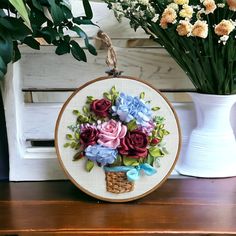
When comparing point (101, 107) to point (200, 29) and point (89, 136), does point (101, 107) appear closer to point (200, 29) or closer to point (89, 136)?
point (89, 136)

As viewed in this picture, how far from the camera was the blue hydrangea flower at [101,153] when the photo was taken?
0.76 m

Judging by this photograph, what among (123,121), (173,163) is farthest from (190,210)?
(123,121)

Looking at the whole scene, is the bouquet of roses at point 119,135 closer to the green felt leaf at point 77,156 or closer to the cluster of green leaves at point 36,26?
the green felt leaf at point 77,156

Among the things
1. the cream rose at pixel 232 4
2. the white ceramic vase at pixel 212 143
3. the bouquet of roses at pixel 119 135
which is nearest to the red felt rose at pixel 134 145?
the bouquet of roses at pixel 119 135

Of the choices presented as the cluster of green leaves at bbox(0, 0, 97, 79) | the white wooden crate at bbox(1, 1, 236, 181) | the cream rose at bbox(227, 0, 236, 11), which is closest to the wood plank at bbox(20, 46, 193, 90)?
the white wooden crate at bbox(1, 1, 236, 181)

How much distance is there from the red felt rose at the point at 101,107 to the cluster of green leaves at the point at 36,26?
4.8 inches

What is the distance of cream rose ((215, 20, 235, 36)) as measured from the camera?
0.77 m

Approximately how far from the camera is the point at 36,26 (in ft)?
2.57

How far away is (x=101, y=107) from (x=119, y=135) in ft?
0.23

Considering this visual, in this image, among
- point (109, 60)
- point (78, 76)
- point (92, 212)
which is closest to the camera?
point (92, 212)

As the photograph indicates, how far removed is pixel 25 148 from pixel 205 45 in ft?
1.66

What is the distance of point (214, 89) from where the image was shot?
906 millimetres

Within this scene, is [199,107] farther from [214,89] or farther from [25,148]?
[25,148]

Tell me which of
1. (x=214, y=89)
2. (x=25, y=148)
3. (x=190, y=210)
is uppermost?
(x=214, y=89)
